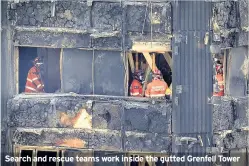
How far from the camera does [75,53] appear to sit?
33.3ft

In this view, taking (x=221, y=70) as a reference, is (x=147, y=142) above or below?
below

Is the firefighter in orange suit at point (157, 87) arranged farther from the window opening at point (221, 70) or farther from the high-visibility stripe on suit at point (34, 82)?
the high-visibility stripe on suit at point (34, 82)

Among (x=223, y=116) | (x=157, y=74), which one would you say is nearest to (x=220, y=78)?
(x=223, y=116)

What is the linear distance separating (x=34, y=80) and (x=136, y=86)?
2.09 meters

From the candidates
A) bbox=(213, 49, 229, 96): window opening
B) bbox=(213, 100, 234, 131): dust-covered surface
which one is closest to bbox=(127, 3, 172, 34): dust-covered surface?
bbox=(213, 49, 229, 96): window opening

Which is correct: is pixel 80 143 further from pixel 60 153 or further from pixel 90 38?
pixel 90 38

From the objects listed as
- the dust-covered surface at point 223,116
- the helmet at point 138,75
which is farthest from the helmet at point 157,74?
the dust-covered surface at point 223,116

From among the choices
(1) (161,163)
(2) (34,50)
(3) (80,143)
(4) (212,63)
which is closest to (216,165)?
(1) (161,163)

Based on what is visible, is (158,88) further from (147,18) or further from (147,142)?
(147,18)

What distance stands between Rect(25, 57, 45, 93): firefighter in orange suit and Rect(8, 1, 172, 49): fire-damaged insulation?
1.67ft

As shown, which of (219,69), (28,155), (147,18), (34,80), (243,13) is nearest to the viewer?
(243,13)

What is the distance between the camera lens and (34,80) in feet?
33.9

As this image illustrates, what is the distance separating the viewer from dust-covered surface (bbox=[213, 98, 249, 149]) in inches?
392

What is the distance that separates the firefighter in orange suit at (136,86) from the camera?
33.3 ft
